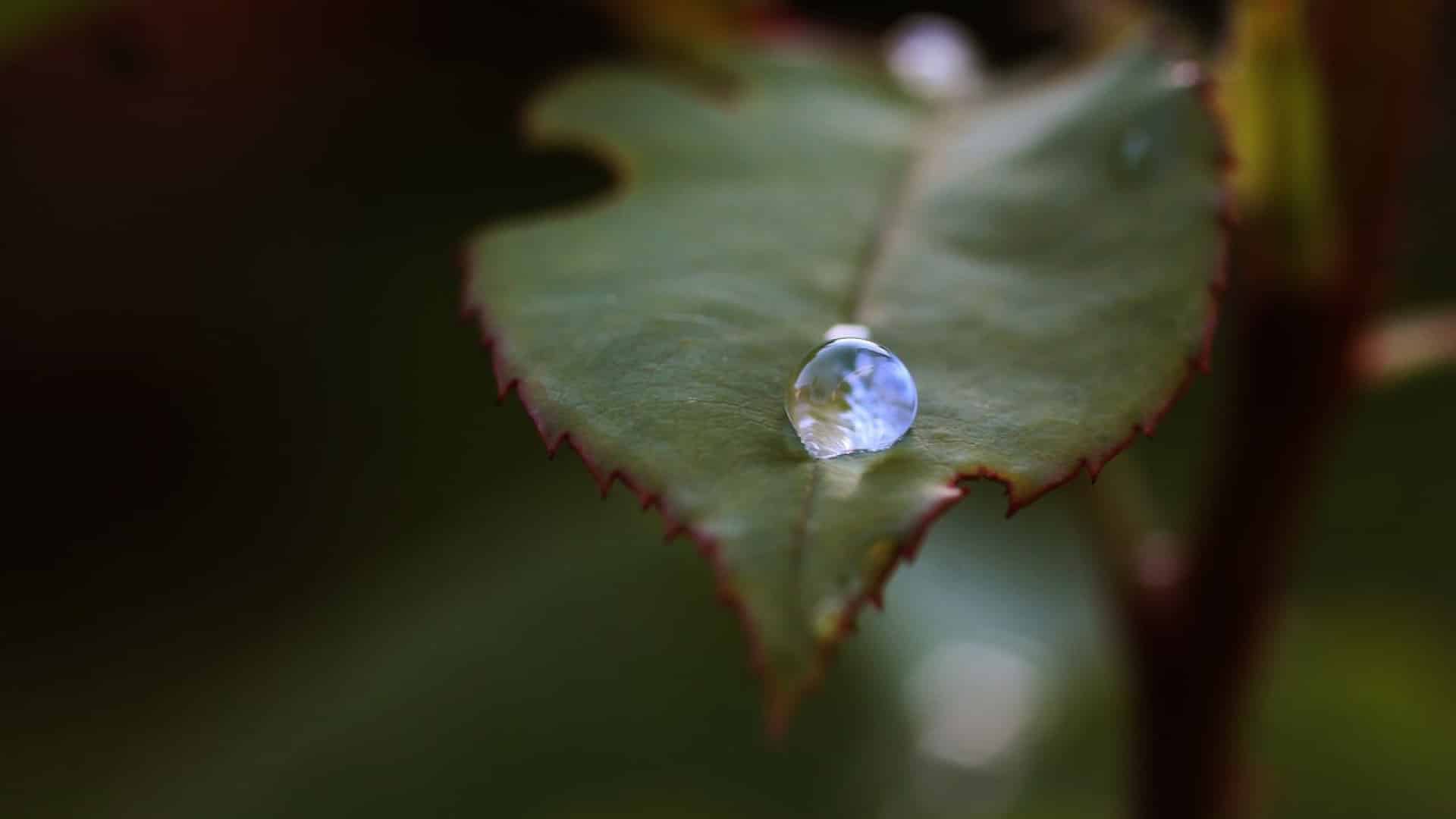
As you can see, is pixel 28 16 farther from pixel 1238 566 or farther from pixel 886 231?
pixel 1238 566

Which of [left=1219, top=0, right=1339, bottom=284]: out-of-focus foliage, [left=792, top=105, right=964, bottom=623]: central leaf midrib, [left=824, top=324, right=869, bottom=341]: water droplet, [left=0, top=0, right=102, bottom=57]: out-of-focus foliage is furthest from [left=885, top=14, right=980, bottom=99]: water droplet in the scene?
[left=0, top=0, right=102, bottom=57]: out-of-focus foliage

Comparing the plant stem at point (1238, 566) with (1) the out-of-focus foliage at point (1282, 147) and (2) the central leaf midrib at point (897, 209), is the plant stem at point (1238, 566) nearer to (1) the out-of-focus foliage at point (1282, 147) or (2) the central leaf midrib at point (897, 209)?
(1) the out-of-focus foliage at point (1282, 147)

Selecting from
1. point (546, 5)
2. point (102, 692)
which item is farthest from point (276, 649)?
point (546, 5)

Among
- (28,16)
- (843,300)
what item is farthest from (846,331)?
(28,16)

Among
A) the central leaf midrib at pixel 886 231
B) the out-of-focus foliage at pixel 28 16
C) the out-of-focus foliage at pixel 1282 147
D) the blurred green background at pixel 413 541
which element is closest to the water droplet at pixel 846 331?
the central leaf midrib at pixel 886 231

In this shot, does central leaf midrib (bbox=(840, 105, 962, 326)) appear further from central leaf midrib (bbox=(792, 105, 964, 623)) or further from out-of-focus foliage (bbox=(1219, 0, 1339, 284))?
out-of-focus foliage (bbox=(1219, 0, 1339, 284))
